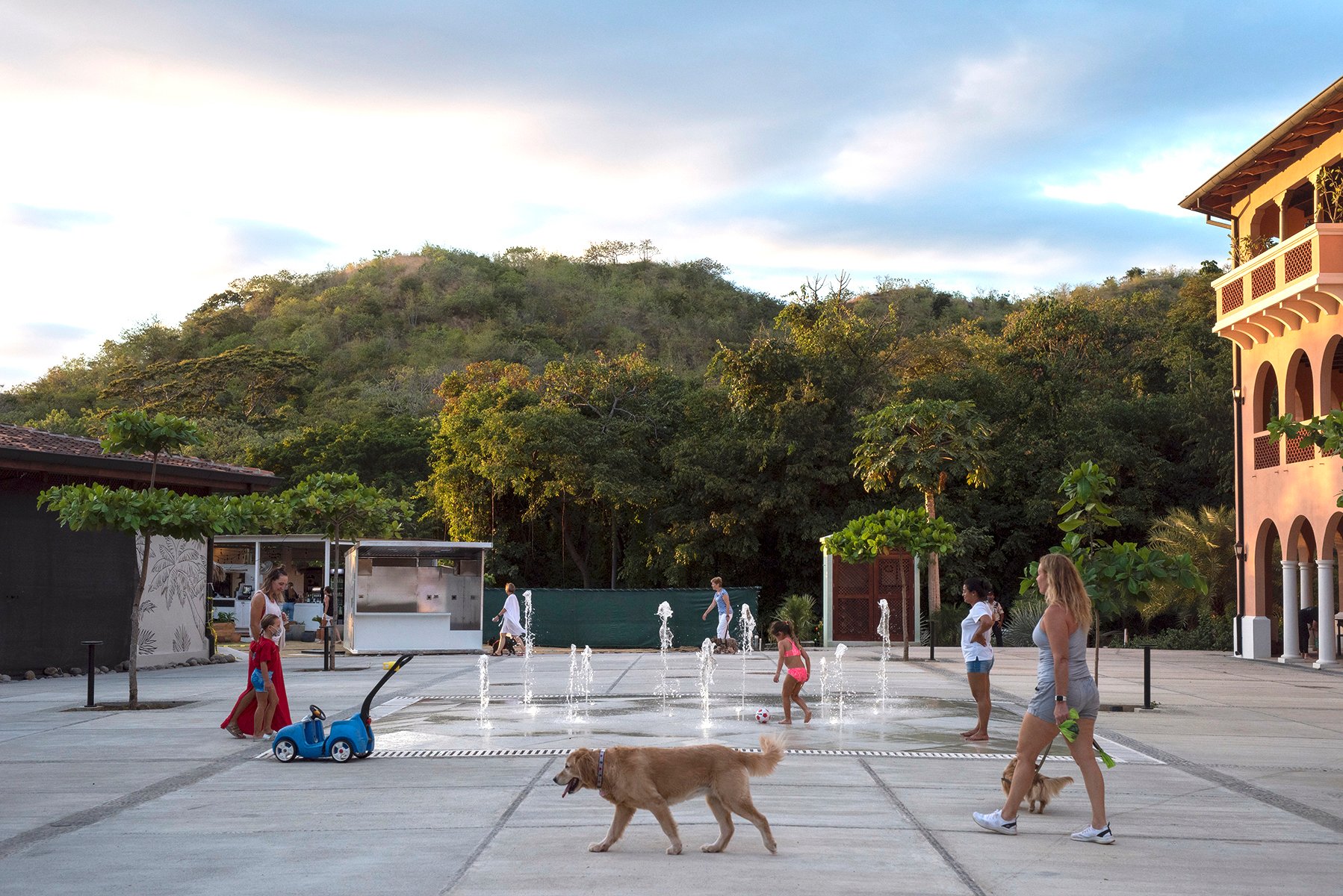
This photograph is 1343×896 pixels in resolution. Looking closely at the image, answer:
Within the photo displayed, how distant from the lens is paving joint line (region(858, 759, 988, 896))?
6551 millimetres

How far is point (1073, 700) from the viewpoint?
7.50 m

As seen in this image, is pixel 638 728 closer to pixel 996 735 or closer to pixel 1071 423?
pixel 996 735

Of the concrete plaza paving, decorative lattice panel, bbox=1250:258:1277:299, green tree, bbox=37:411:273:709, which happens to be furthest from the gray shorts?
decorative lattice panel, bbox=1250:258:1277:299

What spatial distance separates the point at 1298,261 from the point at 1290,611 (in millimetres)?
7287

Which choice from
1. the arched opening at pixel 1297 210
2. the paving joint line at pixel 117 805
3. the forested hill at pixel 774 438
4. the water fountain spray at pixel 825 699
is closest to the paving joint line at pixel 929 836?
the water fountain spray at pixel 825 699

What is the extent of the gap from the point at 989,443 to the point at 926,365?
325 inches

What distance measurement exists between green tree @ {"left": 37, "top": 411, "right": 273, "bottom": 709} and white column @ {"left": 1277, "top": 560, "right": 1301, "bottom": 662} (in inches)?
808

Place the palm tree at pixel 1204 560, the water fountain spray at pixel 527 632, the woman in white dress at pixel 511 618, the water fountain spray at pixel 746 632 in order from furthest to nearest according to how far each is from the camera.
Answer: the palm tree at pixel 1204 560 < the water fountain spray at pixel 746 632 < the woman in white dress at pixel 511 618 < the water fountain spray at pixel 527 632

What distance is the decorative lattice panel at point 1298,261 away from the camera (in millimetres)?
23734

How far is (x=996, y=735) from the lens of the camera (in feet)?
42.5

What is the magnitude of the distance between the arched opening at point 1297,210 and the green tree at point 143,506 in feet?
71.3

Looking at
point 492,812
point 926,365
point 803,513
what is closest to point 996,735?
point 492,812

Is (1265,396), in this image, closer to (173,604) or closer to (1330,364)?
(1330,364)

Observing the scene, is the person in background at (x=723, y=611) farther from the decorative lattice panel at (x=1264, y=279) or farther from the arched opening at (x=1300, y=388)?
the decorative lattice panel at (x=1264, y=279)
